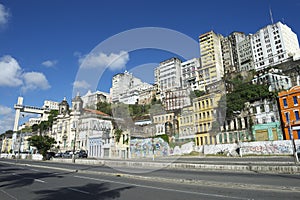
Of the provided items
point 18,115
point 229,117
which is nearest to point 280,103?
point 229,117

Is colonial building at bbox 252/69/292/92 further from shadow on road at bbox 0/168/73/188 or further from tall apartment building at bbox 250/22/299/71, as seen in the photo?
shadow on road at bbox 0/168/73/188

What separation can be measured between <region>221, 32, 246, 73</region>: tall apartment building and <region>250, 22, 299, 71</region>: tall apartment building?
12757 millimetres

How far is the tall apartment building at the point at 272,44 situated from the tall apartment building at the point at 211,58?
57.1 ft

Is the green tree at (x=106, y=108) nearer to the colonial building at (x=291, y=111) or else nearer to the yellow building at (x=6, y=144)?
the colonial building at (x=291, y=111)

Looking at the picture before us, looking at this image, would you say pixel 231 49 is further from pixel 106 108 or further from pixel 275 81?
pixel 106 108

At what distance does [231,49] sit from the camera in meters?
116

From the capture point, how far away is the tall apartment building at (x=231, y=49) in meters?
115

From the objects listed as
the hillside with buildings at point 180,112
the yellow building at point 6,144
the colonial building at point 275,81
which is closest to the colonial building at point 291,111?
the hillside with buildings at point 180,112

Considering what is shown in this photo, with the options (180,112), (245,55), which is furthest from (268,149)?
(245,55)

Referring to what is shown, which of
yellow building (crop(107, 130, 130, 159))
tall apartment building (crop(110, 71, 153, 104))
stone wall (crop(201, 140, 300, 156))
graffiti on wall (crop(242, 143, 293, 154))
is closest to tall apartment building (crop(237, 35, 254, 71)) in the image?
stone wall (crop(201, 140, 300, 156))

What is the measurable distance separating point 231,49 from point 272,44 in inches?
945

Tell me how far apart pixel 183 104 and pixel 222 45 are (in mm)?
116928

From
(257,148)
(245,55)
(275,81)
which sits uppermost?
(245,55)

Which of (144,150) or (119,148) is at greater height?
(119,148)
